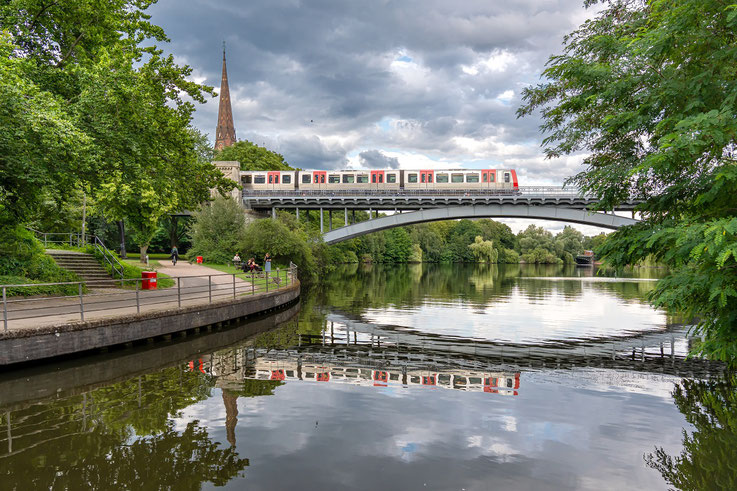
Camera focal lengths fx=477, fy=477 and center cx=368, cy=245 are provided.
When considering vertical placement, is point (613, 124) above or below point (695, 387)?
above

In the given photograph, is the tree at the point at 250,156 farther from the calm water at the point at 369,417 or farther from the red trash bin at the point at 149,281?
the calm water at the point at 369,417

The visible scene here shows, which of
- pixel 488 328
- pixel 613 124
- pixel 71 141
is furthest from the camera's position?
pixel 488 328

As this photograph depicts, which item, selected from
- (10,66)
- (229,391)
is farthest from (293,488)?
(10,66)

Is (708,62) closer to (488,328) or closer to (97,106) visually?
(488,328)

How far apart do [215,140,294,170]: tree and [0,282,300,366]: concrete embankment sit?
4914 centimetres

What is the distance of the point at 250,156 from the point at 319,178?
2412 centimetres

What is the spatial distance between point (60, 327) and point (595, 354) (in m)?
13.7

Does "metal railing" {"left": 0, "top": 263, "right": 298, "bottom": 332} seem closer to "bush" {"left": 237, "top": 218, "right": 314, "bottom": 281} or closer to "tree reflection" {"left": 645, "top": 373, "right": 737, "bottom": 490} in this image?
"tree reflection" {"left": 645, "top": 373, "right": 737, "bottom": 490}

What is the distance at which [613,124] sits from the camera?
791cm

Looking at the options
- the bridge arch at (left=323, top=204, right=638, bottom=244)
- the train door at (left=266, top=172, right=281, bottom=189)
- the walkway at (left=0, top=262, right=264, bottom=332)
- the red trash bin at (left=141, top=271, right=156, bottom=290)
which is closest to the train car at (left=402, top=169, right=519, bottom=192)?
the bridge arch at (left=323, top=204, right=638, bottom=244)

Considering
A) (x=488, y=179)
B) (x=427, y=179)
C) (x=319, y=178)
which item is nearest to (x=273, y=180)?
(x=319, y=178)

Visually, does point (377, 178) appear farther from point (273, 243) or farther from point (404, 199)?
point (273, 243)

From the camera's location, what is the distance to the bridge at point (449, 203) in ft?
133

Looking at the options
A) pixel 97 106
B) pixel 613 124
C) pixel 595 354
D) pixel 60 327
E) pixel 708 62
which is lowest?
pixel 595 354
